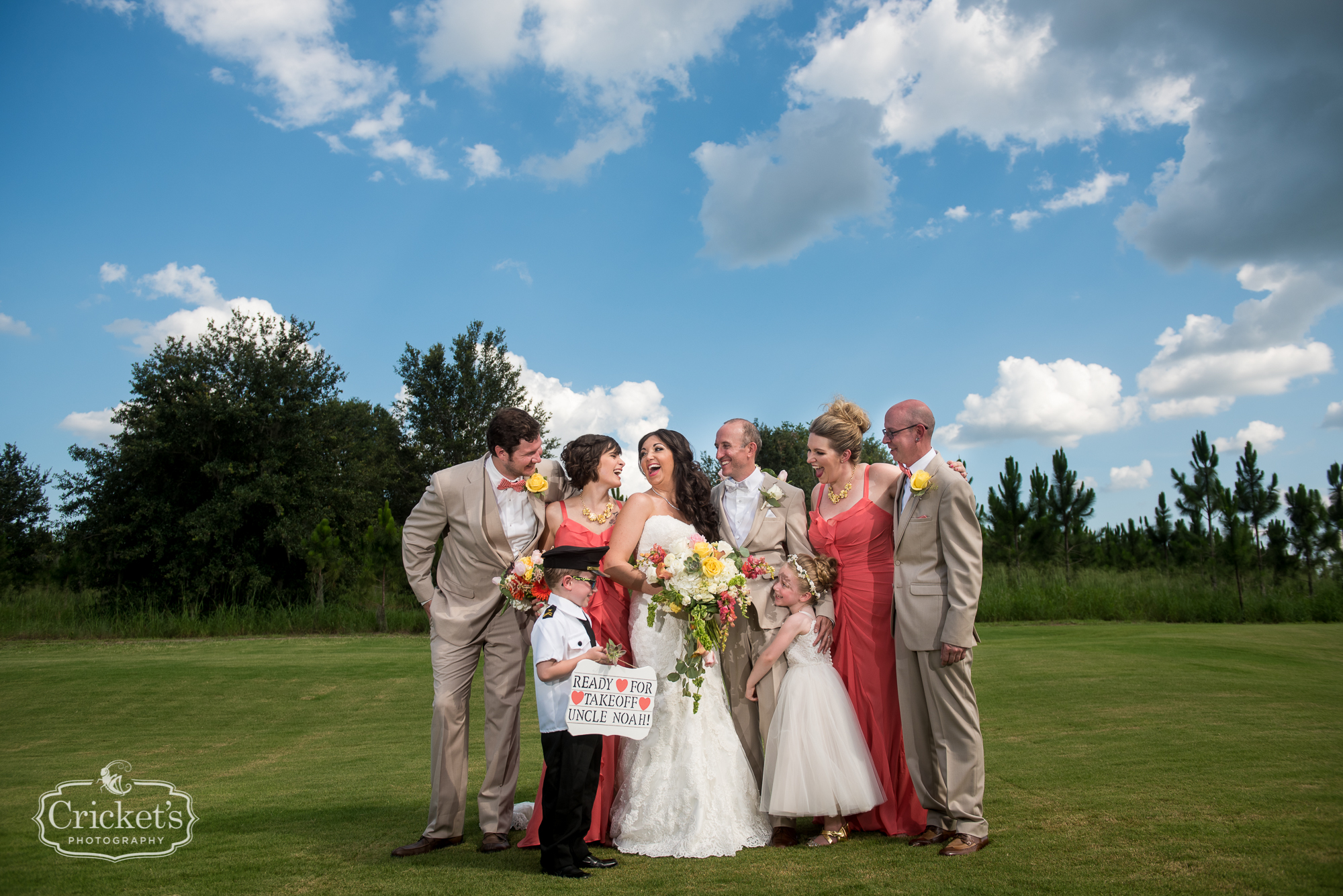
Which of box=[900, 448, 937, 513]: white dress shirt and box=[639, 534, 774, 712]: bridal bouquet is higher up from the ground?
box=[900, 448, 937, 513]: white dress shirt

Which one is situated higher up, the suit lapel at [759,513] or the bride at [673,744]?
the suit lapel at [759,513]

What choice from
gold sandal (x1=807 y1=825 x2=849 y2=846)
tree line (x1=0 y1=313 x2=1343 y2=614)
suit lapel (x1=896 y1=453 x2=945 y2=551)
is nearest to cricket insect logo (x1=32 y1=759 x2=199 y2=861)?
gold sandal (x1=807 y1=825 x2=849 y2=846)

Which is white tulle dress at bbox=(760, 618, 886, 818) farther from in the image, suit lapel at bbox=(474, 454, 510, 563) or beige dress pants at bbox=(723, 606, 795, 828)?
suit lapel at bbox=(474, 454, 510, 563)

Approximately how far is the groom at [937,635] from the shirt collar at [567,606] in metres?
2.00

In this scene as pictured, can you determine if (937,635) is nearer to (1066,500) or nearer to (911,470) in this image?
(911,470)

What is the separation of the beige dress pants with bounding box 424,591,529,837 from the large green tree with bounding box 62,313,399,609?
25.6 metres

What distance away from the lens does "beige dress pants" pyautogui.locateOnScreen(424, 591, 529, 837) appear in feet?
16.9

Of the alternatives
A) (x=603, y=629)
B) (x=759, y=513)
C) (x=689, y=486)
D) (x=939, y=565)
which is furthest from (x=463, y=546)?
(x=939, y=565)

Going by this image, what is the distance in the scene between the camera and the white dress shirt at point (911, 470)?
17.1ft

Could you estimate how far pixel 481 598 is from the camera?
549 cm

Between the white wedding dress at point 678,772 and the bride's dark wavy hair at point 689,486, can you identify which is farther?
the bride's dark wavy hair at point 689,486

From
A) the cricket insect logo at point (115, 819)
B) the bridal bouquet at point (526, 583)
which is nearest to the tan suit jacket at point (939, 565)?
the bridal bouquet at point (526, 583)

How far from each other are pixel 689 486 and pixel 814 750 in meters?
1.78

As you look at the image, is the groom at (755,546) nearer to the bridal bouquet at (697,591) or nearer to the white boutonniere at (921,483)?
the bridal bouquet at (697,591)
